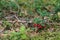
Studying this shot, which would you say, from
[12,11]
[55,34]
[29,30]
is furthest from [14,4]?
[55,34]

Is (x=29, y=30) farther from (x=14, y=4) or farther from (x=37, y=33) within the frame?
(x=14, y=4)

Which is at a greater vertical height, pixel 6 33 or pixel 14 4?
pixel 14 4

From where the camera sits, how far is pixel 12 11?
480 centimetres

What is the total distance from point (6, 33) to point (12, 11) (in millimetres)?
754

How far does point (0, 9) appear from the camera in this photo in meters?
4.80

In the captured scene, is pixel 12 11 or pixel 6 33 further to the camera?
pixel 12 11

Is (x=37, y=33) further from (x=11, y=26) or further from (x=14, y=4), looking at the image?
(x=14, y=4)

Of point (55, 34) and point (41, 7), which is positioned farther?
point (41, 7)

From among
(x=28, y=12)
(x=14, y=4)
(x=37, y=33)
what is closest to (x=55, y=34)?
(x=37, y=33)

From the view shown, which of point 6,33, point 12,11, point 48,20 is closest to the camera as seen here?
point 6,33

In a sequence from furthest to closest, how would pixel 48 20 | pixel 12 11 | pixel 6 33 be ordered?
pixel 12 11 → pixel 48 20 → pixel 6 33

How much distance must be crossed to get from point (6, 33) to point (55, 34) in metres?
0.90

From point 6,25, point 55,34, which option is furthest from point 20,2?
point 55,34

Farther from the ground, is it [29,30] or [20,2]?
[20,2]
